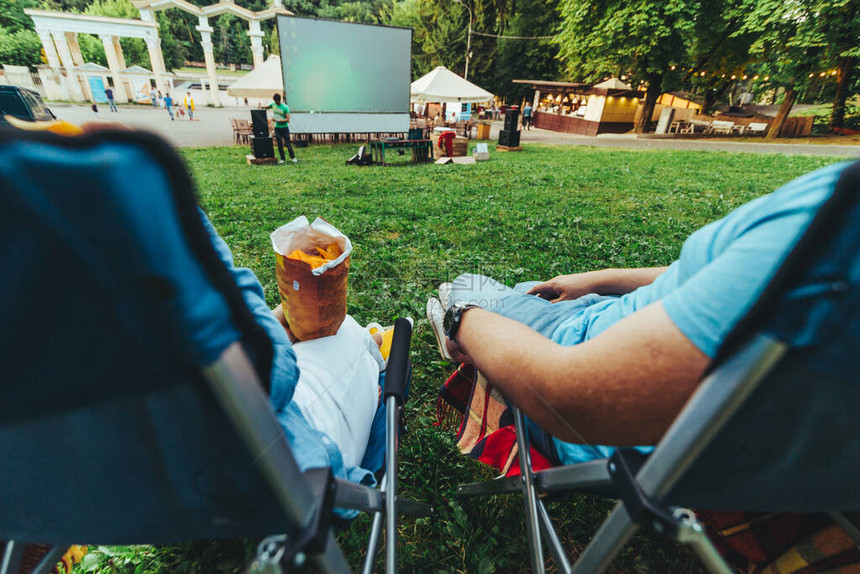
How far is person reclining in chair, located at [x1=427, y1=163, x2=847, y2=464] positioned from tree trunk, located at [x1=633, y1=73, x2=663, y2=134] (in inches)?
1059

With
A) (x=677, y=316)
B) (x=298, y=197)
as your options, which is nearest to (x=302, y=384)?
(x=677, y=316)

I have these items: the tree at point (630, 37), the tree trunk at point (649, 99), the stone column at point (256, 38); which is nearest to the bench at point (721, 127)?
the tree trunk at point (649, 99)

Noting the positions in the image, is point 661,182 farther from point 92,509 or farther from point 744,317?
point 92,509

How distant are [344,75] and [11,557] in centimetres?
1730

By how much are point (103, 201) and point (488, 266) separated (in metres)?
3.75

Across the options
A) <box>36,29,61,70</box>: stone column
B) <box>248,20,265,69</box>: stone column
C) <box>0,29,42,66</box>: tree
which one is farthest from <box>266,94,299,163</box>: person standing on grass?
<box>0,29,42,66</box>: tree

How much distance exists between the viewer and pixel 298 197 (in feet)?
22.2

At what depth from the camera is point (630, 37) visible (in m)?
19.2

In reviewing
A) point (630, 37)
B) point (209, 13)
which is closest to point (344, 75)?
point (209, 13)

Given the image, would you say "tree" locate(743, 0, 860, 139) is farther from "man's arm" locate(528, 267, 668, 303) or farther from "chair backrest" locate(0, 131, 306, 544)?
"chair backrest" locate(0, 131, 306, 544)

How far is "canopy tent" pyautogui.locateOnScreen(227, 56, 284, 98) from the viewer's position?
17703 millimetres

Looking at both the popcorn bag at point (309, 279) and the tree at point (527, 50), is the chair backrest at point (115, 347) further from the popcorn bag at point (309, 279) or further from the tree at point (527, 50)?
the tree at point (527, 50)

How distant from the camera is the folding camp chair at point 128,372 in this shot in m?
0.38

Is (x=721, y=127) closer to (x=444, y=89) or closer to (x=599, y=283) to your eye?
(x=444, y=89)
